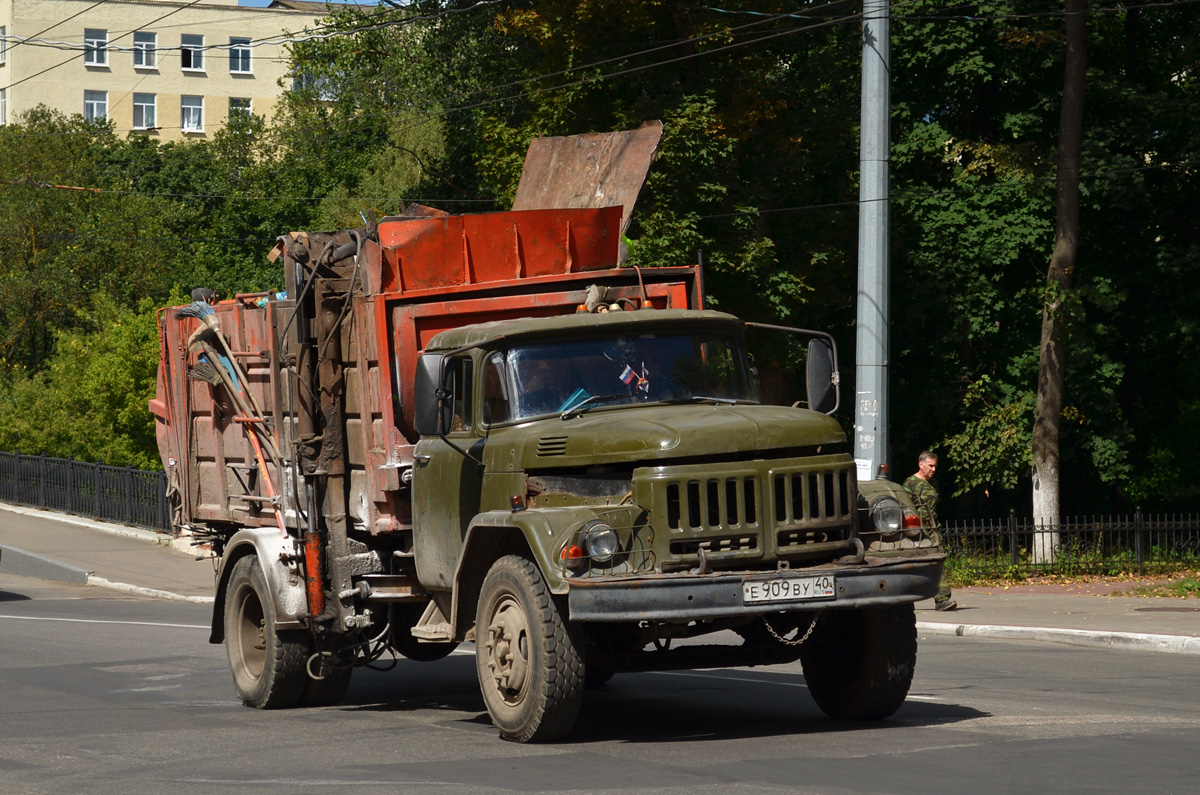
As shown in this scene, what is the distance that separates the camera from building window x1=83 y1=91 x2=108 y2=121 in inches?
3351

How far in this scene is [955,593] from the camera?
809 inches

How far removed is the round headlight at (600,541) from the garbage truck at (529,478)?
0.01m

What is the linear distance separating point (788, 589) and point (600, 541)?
1.02 m

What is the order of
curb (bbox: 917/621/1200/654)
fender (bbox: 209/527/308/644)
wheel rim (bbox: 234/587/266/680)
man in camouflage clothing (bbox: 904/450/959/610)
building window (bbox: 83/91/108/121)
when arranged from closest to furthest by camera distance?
fender (bbox: 209/527/308/644), wheel rim (bbox: 234/587/266/680), curb (bbox: 917/621/1200/654), man in camouflage clothing (bbox: 904/450/959/610), building window (bbox: 83/91/108/121)

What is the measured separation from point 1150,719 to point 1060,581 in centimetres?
1336

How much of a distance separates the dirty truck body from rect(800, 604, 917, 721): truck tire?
0.02 metres

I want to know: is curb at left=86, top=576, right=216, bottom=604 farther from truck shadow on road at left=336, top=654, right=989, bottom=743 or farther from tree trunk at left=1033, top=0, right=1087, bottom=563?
tree trunk at left=1033, top=0, right=1087, bottom=563

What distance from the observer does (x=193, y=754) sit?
8.67 meters

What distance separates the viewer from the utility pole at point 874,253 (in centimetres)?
1766

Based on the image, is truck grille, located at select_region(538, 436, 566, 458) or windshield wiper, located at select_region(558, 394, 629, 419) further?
windshield wiper, located at select_region(558, 394, 629, 419)

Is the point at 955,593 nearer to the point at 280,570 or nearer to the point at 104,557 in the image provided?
the point at 280,570

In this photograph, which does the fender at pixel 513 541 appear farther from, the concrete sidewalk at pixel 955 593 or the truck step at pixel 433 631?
the concrete sidewalk at pixel 955 593

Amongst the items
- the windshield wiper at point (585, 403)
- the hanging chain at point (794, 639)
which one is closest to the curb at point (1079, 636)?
the hanging chain at point (794, 639)

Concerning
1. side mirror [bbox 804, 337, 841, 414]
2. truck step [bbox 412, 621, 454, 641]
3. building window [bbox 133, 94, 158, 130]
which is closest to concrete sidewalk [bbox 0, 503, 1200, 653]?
side mirror [bbox 804, 337, 841, 414]
